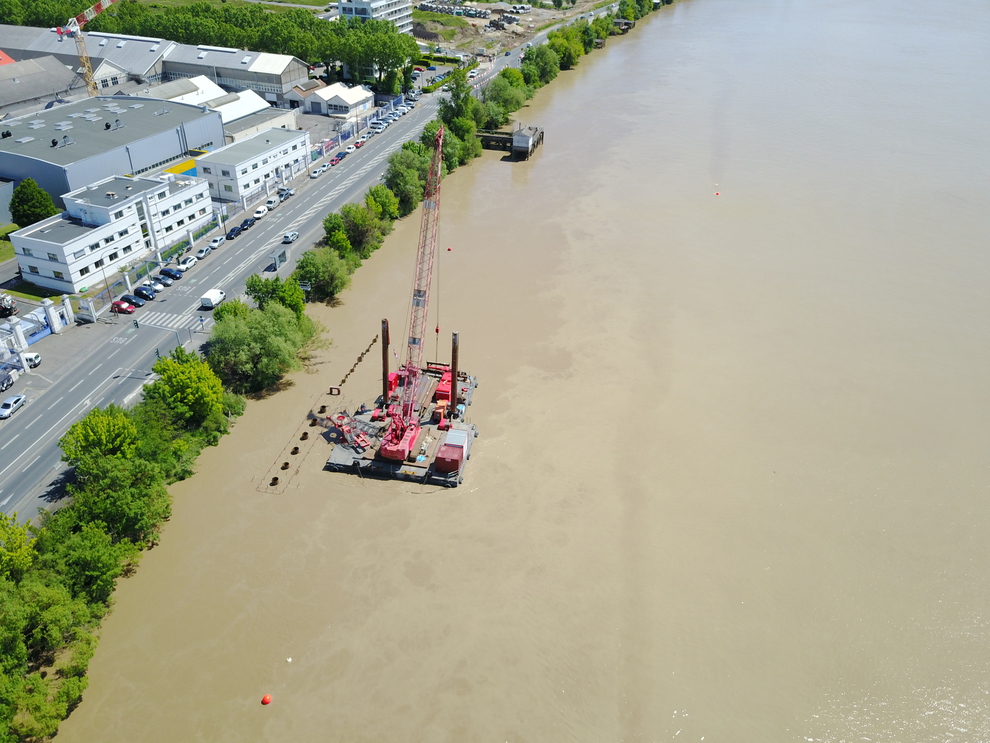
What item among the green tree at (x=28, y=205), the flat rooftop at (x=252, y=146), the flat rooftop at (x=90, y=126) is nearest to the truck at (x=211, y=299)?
the flat rooftop at (x=252, y=146)

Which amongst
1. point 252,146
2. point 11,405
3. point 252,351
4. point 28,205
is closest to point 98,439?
point 11,405

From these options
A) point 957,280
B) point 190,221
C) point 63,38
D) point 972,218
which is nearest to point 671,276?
point 957,280

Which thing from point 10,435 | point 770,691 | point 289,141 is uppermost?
point 289,141

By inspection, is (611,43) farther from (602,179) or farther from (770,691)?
(770,691)

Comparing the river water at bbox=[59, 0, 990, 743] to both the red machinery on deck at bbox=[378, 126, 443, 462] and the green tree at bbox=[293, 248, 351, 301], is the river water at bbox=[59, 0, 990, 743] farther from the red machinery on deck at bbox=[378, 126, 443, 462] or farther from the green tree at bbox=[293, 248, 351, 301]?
the red machinery on deck at bbox=[378, 126, 443, 462]

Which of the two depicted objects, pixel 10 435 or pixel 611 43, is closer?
pixel 10 435

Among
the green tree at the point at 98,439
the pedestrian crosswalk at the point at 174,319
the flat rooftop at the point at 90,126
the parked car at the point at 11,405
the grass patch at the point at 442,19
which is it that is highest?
the grass patch at the point at 442,19

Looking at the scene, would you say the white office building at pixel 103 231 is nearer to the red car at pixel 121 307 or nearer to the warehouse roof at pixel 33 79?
the red car at pixel 121 307
